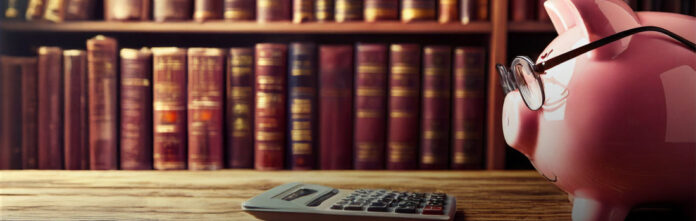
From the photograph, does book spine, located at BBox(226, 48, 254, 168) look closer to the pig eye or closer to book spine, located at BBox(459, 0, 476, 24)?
book spine, located at BBox(459, 0, 476, 24)

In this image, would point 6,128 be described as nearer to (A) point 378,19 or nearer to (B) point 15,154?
(B) point 15,154

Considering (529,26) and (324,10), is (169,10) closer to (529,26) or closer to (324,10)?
(324,10)

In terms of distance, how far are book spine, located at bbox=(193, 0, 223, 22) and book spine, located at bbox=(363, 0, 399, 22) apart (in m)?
0.28

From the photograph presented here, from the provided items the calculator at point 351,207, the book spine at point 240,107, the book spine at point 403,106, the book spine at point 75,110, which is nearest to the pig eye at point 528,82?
the calculator at point 351,207

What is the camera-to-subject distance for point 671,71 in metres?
0.42

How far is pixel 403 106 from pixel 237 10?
13.9 inches

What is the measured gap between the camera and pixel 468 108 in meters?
0.98

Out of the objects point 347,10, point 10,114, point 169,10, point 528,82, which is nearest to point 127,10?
point 169,10

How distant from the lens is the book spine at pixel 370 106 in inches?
38.2

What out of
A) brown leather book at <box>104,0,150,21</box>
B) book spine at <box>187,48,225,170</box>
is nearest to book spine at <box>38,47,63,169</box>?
brown leather book at <box>104,0,150,21</box>

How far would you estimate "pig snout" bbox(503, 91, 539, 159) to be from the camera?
47 centimetres

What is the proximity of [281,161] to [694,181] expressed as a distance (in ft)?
2.26

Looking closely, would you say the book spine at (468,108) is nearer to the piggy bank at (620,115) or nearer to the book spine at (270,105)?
the book spine at (270,105)

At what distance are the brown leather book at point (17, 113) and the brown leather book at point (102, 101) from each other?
11cm
